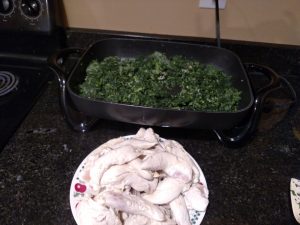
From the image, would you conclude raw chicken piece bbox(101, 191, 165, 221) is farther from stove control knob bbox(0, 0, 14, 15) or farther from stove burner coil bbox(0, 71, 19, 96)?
stove control knob bbox(0, 0, 14, 15)

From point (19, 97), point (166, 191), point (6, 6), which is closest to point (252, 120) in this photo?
point (166, 191)

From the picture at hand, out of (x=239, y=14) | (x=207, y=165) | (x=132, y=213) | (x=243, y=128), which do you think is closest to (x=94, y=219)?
(x=132, y=213)

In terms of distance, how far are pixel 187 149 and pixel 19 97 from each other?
57cm

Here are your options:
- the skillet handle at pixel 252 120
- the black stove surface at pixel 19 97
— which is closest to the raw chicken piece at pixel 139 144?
the skillet handle at pixel 252 120

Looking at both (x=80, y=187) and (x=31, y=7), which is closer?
(x=80, y=187)

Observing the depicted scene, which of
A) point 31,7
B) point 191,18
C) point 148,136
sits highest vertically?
point 31,7

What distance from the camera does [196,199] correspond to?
0.63 meters

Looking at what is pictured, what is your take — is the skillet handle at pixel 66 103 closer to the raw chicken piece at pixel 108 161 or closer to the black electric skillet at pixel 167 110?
the black electric skillet at pixel 167 110

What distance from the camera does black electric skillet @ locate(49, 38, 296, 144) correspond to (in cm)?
69

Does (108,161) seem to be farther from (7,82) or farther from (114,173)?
(7,82)

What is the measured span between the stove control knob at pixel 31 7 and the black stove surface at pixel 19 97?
0.20m

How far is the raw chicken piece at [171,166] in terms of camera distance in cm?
62

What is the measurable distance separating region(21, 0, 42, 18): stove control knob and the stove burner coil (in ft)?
0.73

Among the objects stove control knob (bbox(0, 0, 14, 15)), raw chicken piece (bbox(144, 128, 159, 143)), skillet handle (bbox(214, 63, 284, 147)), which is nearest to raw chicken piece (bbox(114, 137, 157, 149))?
raw chicken piece (bbox(144, 128, 159, 143))
